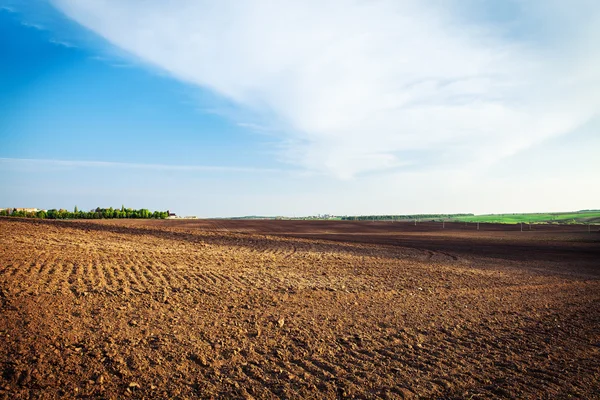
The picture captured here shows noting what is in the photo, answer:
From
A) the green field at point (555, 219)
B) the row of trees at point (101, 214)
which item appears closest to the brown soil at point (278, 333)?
the row of trees at point (101, 214)

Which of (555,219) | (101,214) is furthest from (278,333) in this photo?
(555,219)

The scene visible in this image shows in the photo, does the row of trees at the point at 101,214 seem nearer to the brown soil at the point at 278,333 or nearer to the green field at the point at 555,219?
the brown soil at the point at 278,333

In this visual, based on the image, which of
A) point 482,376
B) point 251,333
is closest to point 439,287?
point 482,376

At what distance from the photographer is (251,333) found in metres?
6.90

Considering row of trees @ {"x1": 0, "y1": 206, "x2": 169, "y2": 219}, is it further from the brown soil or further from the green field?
the green field

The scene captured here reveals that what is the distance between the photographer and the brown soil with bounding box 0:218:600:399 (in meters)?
4.99

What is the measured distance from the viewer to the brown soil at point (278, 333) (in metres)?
4.99

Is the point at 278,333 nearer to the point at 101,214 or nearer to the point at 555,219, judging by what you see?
the point at 101,214

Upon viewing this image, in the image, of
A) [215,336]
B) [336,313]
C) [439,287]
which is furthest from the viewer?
[439,287]

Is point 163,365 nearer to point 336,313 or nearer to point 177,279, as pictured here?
point 336,313

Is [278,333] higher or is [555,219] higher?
[555,219]

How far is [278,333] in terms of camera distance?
6965mm

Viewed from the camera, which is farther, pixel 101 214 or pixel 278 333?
pixel 101 214

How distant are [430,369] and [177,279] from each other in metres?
7.95
